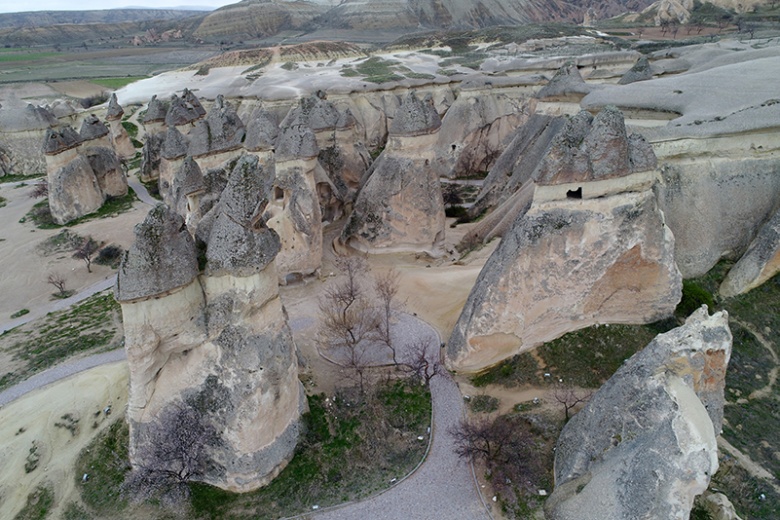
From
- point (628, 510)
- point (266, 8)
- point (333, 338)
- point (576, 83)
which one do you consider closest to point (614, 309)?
point (628, 510)

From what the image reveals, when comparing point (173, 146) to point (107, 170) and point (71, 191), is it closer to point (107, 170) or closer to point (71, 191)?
point (71, 191)

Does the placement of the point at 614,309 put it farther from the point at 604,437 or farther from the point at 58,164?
the point at 58,164

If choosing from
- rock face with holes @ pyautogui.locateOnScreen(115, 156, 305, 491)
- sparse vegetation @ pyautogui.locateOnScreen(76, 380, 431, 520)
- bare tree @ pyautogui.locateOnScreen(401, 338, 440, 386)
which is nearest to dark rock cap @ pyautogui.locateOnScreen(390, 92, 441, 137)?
bare tree @ pyautogui.locateOnScreen(401, 338, 440, 386)

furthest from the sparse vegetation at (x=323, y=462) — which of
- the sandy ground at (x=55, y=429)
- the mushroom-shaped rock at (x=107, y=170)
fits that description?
the mushroom-shaped rock at (x=107, y=170)

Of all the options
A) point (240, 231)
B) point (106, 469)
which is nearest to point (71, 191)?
point (106, 469)

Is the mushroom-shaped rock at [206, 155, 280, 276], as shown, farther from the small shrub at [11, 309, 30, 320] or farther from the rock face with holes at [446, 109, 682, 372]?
the small shrub at [11, 309, 30, 320]

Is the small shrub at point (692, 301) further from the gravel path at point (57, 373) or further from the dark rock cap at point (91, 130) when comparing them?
the dark rock cap at point (91, 130)
